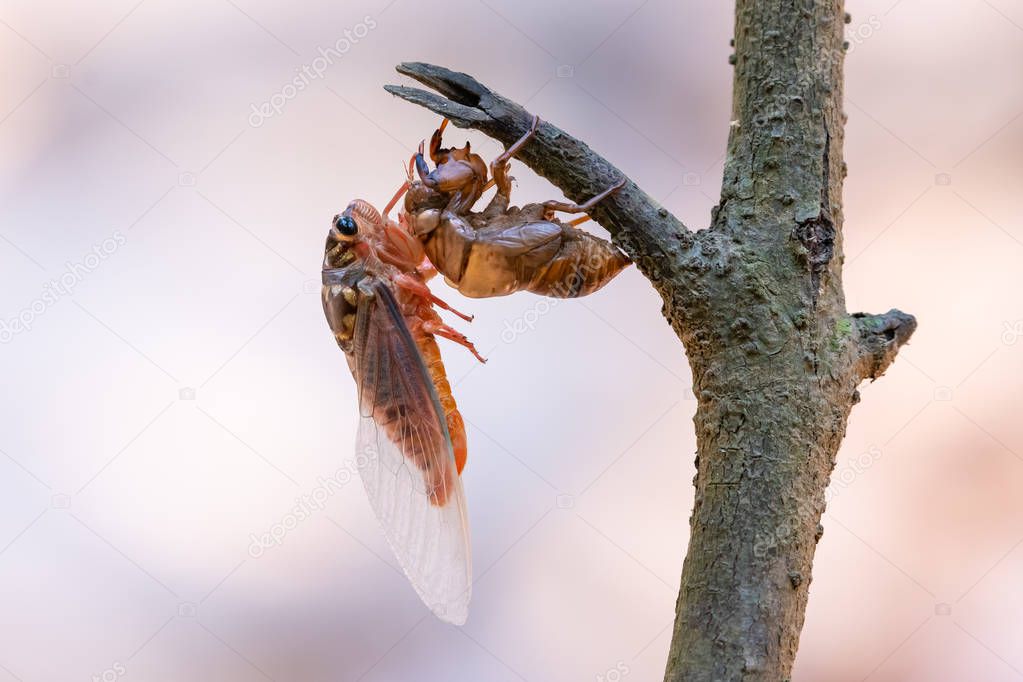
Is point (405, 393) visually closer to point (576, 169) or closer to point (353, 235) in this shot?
point (353, 235)

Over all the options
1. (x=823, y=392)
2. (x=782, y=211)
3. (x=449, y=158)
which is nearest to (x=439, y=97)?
(x=449, y=158)

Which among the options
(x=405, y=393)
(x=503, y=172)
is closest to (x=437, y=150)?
(x=503, y=172)

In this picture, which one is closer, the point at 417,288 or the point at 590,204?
the point at 590,204

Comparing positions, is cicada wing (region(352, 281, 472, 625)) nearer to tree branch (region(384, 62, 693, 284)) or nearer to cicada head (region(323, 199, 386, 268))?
cicada head (region(323, 199, 386, 268))

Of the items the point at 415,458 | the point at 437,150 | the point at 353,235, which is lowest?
the point at 415,458

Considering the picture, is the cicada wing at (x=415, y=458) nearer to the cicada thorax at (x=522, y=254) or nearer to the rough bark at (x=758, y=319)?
the cicada thorax at (x=522, y=254)

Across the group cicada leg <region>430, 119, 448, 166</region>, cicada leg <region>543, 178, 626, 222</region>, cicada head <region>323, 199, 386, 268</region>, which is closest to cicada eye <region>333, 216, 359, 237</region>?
cicada head <region>323, 199, 386, 268</region>

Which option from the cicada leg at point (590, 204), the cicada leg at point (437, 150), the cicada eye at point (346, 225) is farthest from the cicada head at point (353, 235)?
the cicada leg at point (590, 204)
